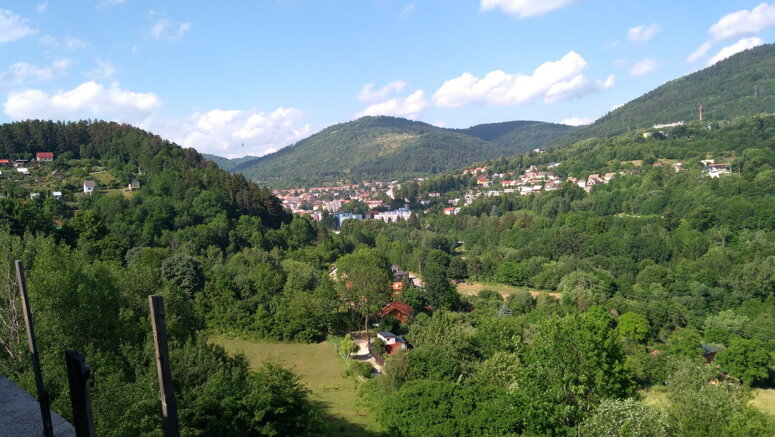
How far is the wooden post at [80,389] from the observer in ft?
5.73

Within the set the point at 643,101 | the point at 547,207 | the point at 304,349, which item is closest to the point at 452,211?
the point at 547,207

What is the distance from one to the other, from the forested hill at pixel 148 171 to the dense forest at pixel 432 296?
0.65 ft

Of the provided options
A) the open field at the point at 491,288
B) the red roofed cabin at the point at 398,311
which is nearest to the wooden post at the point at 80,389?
the red roofed cabin at the point at 398,311

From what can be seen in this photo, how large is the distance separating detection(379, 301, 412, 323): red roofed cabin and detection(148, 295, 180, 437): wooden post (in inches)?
882

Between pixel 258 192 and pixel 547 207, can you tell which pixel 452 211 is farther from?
pixel 258 192

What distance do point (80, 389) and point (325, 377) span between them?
1725 cm

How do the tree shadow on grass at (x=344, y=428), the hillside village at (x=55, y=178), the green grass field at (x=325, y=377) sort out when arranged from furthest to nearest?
the hillside village at (x=55, y=178) → the green grass field at (x=325, y=377) → the tree shadow on grass at (x=344, y=428)

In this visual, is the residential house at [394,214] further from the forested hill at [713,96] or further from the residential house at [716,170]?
the forested hill at [713,96]

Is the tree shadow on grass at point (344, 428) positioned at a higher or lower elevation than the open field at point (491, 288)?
higher

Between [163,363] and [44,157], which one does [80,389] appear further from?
[44,157]

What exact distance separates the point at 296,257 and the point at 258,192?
434 inches

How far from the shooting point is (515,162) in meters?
109

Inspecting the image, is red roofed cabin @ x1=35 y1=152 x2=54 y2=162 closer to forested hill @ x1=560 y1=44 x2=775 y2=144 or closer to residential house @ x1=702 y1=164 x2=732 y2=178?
residential house @ x1=702 y1=164 x2=732 y2=178

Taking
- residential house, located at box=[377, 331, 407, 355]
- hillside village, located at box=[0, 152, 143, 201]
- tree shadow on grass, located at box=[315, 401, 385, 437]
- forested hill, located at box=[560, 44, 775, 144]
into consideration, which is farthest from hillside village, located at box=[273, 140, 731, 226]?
tree shadow on grass, located at box=[315, 401, 385, 437]
